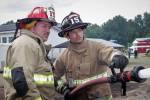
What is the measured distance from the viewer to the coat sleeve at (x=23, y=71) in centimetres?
154

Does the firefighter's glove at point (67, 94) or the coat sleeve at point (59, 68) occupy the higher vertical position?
the coat sleeve at point (59, 68)

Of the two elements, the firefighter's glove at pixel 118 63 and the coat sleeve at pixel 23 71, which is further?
the firefighter's glove at pixel 118 63

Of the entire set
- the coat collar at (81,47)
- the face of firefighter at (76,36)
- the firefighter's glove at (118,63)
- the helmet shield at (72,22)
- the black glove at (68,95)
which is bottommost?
the black glove at (68,95)

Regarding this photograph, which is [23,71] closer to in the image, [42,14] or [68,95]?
[42,14]

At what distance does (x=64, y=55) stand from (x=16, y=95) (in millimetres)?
1389

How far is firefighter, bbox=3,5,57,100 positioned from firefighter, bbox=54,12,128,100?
2.25ft

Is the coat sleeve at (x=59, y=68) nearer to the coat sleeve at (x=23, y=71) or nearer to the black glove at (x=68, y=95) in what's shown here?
the black glove at (x=68, y=95)

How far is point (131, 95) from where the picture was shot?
19.4ft

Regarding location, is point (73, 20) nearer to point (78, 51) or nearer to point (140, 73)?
point (78, 51)

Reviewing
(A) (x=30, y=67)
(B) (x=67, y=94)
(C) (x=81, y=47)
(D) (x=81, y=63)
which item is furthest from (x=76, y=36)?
(A) (x=30, y=67)

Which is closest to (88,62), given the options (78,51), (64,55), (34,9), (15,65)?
(78,51)

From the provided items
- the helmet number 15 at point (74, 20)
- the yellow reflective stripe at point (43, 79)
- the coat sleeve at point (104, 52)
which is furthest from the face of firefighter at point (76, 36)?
the yellow reflective stripe at point (43, 79)

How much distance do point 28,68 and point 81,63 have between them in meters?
1.27

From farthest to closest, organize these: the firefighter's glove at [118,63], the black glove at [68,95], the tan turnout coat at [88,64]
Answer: the black glove at [68,95]
the tan turnout coat at [88,64]
the firefighter's glove at [118,63]
